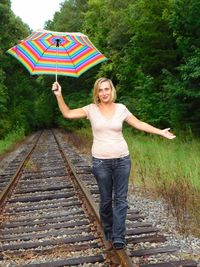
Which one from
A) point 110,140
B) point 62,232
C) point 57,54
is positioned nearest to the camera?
point 110,140

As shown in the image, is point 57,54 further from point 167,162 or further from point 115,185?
point 167,162

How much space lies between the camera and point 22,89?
48.7 metres

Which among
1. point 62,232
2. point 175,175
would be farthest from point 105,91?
point 175,175

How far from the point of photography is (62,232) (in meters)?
6.94

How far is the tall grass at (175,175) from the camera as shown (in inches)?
300

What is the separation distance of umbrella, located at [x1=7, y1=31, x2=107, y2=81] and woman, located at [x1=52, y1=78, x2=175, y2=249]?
821mm

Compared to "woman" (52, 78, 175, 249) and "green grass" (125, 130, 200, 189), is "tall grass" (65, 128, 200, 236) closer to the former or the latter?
"green grass" (125, 130, 200, 189)

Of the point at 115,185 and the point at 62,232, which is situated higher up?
the point at 115,185

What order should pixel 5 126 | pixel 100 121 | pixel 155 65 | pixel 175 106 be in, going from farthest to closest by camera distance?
pixel 5 126 → pixel 155 65 → pixel 175 106 → pixel 100 121

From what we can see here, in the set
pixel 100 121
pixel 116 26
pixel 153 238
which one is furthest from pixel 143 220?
pixel 116 26

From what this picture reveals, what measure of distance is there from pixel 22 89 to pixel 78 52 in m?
43.1

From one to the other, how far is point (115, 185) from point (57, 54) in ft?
6.54

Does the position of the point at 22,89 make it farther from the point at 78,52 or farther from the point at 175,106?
the point at 78,52

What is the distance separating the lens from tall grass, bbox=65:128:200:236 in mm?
7609
